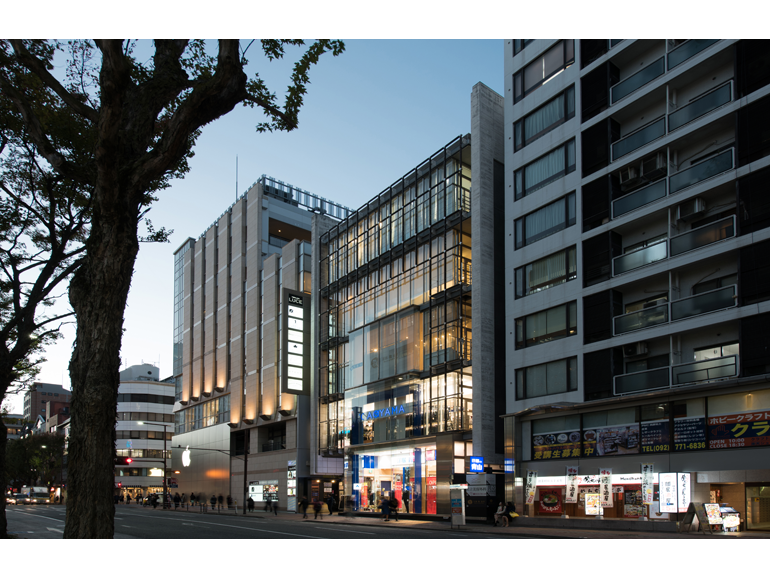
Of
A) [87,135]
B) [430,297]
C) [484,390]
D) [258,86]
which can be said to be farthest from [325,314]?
[258,86]

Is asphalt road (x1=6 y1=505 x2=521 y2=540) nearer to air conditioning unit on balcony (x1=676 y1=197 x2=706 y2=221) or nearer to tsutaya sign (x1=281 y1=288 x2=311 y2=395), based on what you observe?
air conditioning unit on balcony (x1=676 y1=197 x2=706 y2=221)

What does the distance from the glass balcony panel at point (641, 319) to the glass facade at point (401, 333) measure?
11.8 meters

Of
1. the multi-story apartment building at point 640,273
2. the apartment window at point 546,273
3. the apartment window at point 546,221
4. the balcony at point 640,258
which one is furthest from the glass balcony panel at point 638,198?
the apartment window at point 546,273

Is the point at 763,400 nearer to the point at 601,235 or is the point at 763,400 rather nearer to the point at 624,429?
the point at 624,429

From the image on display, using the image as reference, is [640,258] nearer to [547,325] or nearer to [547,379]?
[547,325]

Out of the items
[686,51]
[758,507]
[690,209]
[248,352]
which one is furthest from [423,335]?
[248,352]

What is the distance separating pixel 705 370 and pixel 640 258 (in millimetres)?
6115

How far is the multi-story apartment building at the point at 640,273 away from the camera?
86.8 ft

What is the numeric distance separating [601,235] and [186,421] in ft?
214

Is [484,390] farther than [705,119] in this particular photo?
Yes

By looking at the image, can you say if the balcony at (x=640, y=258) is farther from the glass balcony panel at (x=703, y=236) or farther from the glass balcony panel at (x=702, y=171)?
the glass balcony panel at (x=702, y=171)

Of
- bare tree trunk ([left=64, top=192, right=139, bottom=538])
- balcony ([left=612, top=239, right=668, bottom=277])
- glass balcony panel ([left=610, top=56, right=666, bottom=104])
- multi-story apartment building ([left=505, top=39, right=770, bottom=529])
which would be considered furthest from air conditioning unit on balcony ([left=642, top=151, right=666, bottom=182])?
bare tree trunk ([left=64, top=192, right=139, bottom=538])

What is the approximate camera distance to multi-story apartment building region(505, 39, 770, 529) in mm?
26469

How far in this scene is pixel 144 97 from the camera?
10828 mm
